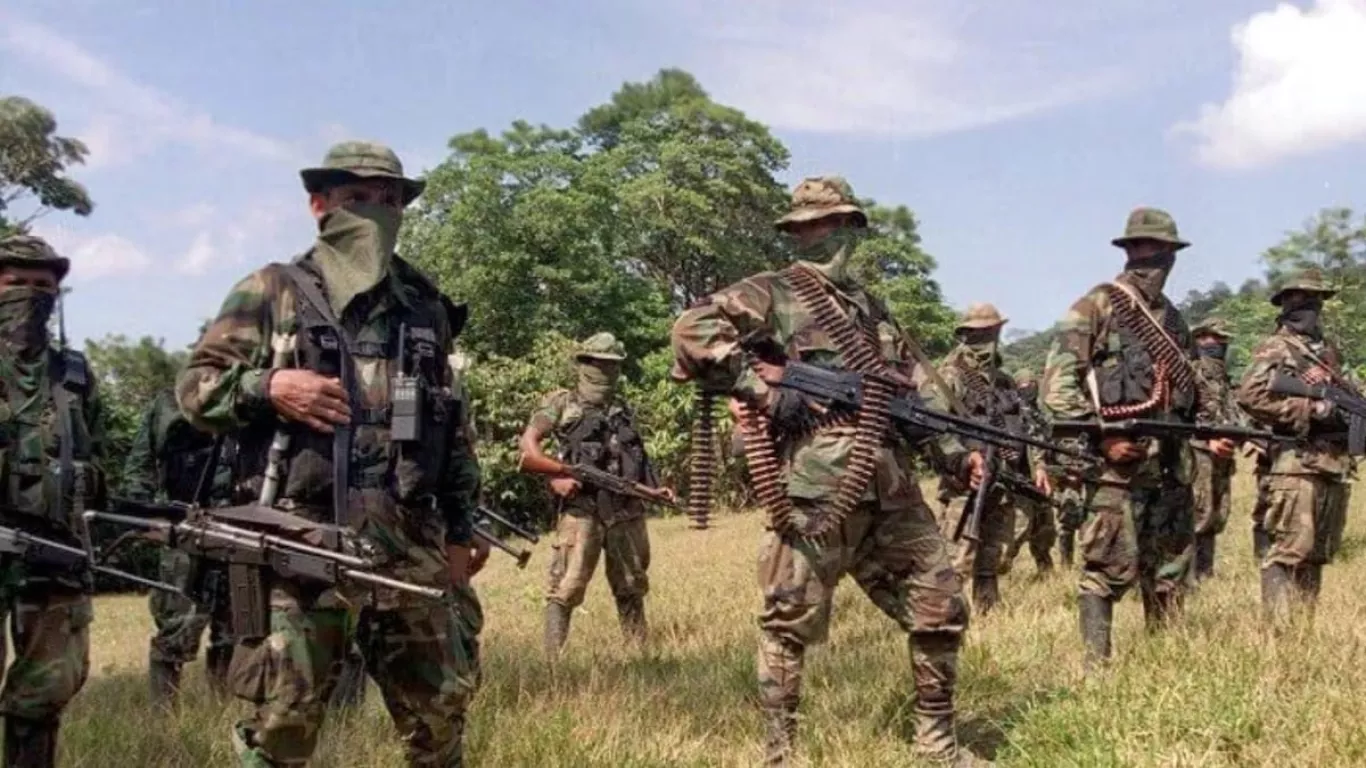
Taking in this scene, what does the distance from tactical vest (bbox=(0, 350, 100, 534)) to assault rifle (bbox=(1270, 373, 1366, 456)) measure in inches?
237

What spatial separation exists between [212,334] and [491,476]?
70.0 ft

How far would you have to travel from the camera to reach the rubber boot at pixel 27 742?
4.52m

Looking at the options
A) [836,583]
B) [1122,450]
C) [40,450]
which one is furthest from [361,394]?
[1122,450]

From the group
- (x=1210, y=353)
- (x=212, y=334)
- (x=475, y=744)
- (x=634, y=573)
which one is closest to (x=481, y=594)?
(x=634, y=573)

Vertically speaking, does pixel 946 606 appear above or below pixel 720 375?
below

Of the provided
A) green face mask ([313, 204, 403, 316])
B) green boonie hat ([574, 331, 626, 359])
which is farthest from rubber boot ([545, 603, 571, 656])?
green face mask ([313, 204, 403, 316])

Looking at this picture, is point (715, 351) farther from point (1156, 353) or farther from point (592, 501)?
point (592, 501)

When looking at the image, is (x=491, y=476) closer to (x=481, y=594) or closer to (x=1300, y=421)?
(x=481, y=594)

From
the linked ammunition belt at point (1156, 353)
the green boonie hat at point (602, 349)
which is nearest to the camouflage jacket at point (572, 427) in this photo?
the green boonie hat at point (602, 349)

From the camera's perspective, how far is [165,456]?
6812 mm

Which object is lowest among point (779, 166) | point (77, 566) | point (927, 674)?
point (927, 674)

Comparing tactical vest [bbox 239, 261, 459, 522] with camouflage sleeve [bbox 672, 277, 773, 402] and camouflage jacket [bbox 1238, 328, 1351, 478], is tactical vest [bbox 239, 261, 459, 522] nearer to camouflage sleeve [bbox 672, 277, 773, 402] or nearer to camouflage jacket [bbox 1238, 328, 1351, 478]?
camouflage sleeve [bbox 672, 277, 773, 402]

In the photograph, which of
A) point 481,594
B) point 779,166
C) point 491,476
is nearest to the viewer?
point 481,594

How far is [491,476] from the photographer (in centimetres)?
→ 2470
